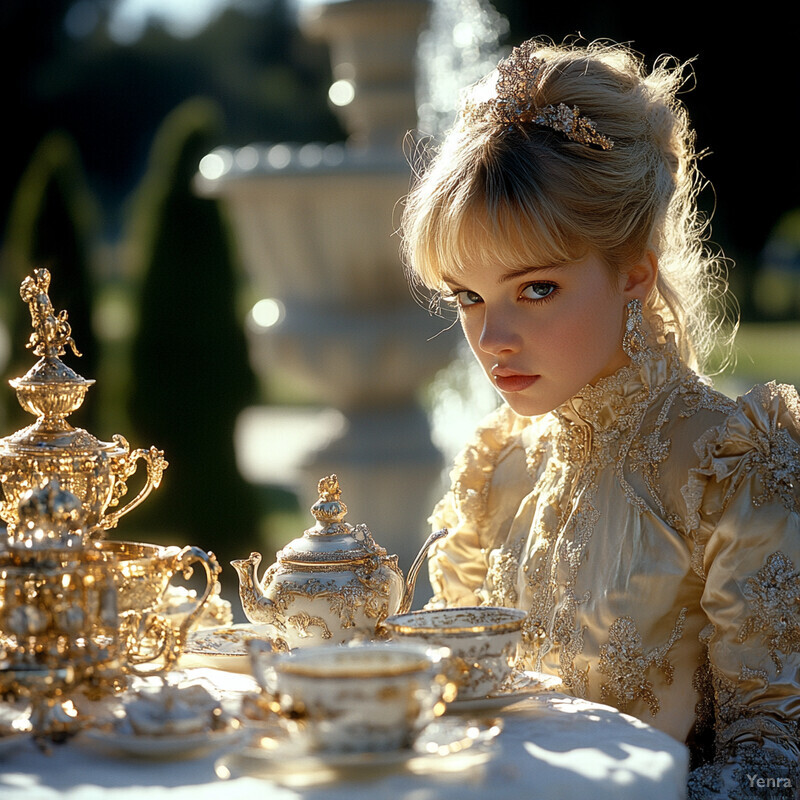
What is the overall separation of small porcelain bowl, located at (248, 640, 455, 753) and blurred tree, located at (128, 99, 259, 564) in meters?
5.28

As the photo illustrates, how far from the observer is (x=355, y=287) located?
19.2 ft

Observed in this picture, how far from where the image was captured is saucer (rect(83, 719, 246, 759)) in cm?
127

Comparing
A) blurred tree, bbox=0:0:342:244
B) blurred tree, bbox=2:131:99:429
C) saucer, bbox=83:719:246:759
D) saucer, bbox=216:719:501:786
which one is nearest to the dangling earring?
saucer, bbox=216:719:501:786

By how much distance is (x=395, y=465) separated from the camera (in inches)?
228

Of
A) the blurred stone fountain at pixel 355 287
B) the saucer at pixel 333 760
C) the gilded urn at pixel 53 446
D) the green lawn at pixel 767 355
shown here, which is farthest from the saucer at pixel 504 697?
the green lawn at pixel 767 355

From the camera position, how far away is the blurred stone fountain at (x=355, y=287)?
551 centimetres

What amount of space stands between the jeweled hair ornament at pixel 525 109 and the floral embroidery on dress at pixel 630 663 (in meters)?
0.76

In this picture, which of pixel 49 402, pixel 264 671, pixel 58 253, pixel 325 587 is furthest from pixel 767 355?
pixel 264 671

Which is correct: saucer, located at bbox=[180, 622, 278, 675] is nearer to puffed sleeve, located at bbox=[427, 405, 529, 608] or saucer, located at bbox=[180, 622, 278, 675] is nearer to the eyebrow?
puffed sleeve, located at bbox=[427, 405, 529, 608]

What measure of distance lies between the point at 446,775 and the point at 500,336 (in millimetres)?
808

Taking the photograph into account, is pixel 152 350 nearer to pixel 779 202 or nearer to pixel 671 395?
pixel 671 395

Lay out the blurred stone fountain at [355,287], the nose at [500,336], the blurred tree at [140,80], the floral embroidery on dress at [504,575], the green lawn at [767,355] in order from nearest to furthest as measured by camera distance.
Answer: the nose at [500,336] < the floral embroidery on dress at [504,575] < the blurred stone fountain at [355,287] < the green lawn at [767,355] < the blurred tree at [140,80]

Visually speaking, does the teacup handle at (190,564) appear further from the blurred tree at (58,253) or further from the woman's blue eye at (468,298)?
the blurred tree at (58,253)

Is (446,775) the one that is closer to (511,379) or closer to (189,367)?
(511,379)
